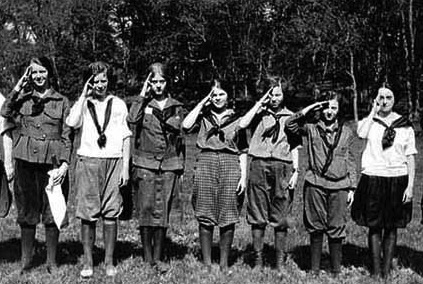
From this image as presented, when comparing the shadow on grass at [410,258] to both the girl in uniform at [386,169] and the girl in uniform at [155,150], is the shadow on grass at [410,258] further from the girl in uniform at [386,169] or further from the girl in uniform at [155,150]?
the girl in uniform at [155,150]

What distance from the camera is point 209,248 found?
23.0 ft

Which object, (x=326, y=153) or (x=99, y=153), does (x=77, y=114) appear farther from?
(x=326, y=153)

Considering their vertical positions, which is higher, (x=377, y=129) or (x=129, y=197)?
(x=377, y=129)

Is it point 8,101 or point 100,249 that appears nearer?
point 8,101

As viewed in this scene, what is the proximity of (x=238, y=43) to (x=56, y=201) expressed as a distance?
3241 cm

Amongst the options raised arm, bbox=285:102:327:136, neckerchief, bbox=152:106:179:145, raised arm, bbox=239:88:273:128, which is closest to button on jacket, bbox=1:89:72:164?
neckerchief, bbox=152:106:179:145

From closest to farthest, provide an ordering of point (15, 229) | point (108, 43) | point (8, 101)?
point (8, 101) < point (15, 229) < point (108, 43)

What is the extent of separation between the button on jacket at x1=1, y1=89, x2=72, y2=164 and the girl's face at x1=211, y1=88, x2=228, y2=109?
1.54 m

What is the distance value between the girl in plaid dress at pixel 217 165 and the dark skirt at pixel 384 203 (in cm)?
130

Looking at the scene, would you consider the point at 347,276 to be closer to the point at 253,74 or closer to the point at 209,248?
the point at 209,248

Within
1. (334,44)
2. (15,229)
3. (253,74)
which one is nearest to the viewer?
(15,229)

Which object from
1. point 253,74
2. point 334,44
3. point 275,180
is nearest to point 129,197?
point 275,180

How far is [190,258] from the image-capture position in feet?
24.4

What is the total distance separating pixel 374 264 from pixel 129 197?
8.91 feet
